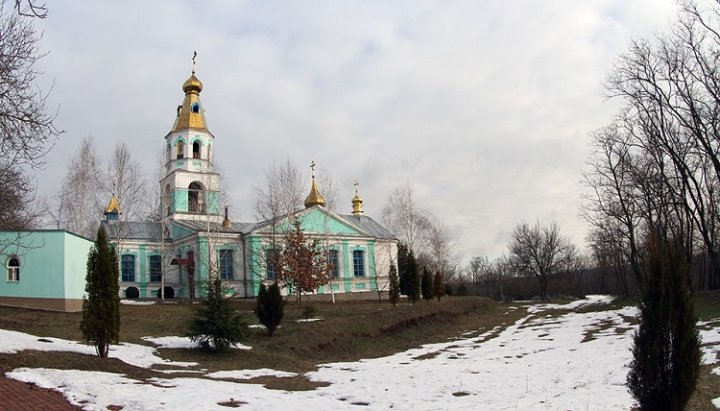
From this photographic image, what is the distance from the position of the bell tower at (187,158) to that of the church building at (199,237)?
0.07 m

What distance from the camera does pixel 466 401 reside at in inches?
383

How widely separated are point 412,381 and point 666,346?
19.7 ft

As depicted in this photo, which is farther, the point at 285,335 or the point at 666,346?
the point at 285,335

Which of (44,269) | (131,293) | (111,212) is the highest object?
(111,212)

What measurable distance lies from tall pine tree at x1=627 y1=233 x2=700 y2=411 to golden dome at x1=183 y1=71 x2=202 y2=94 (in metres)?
39.8

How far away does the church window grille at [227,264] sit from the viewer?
3956 cm

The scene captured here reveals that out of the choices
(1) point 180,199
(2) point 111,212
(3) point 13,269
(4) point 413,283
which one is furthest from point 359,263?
(3) point 13,269

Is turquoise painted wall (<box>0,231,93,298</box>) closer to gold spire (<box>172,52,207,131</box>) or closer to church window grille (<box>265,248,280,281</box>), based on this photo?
church window grille (<box>265,248,280,281</box>)

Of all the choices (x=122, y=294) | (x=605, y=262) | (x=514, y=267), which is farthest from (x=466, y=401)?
(x=514, y=267)

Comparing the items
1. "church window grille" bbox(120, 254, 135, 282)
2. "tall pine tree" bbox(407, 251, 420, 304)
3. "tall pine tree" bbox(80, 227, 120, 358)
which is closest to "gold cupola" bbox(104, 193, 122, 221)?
"church window grille" bbox(120, 254, 135, 282)

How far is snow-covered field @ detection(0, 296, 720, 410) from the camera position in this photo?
8.79 metres

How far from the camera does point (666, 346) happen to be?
6688 mm

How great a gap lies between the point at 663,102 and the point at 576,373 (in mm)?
17224

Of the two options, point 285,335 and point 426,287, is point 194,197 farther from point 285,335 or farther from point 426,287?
point 285,335
